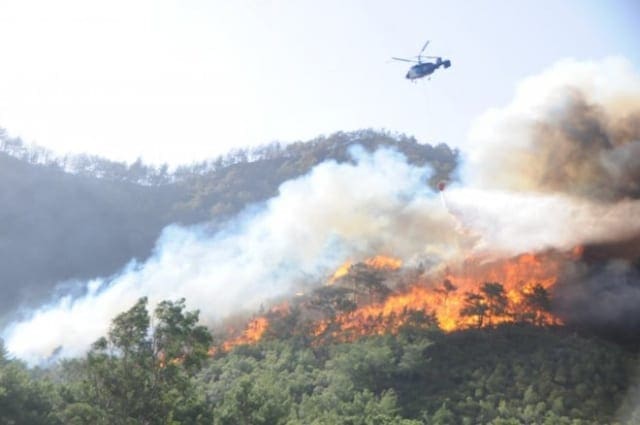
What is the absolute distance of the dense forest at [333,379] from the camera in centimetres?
2886

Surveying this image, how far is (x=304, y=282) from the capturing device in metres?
84.8

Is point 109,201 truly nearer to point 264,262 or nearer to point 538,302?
point 264,262

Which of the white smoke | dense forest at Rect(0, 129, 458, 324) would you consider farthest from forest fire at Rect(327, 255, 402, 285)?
dense forest at Rect(0, 129, 458, 324)

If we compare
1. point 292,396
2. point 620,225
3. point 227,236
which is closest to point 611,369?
point 620,225

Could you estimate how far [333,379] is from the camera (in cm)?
5169

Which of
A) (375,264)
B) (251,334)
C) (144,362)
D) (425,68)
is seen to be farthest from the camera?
(375,264)

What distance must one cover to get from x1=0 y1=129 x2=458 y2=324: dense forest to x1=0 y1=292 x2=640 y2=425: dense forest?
57.8m

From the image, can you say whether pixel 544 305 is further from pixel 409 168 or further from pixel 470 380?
pixel 409 168

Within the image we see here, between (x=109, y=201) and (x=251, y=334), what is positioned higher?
(x=109, y=201)

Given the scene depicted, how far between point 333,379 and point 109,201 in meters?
100

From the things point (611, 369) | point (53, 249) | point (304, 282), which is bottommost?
point (611, 369)

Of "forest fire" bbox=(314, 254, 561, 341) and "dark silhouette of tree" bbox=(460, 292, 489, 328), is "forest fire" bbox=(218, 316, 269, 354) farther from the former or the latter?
"dark silhouette of tree" bbox=(460, 292, 489, 328)

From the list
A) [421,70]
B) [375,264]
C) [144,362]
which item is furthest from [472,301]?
[144,362]

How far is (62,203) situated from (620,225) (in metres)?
110
